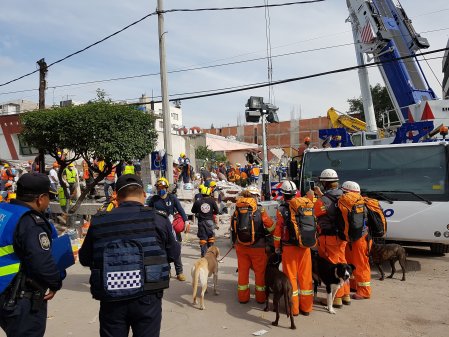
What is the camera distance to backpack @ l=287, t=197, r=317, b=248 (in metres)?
5.16

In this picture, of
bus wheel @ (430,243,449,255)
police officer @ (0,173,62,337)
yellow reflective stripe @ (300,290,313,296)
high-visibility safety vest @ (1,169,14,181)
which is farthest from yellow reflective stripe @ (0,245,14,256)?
high-visibility safety vest @ (1,169,14,181)

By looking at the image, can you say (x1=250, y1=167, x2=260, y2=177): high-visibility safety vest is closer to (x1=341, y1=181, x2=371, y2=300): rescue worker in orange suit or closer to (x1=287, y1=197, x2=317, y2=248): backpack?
(x1=341, y1=181, x2=371, y2=300): rescue worker in orange suit

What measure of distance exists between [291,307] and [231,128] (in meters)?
77.7

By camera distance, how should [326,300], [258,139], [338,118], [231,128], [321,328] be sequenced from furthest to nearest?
1. [231,128]
2. [258,139]
3. [338,118]
4. [326,300]
5. [321,328]

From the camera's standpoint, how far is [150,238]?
2918 mm

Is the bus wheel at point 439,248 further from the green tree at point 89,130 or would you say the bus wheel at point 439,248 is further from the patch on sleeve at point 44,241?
the green tree at point 89,130

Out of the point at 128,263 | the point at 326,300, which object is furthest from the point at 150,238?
the point at 326,300

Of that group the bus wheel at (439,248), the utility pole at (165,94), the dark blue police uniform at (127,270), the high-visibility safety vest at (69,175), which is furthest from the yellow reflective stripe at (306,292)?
the high-visibility safety vest at (69,175)

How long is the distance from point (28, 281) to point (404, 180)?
6571 mm

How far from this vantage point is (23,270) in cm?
287

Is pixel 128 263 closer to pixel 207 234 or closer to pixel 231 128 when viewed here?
pixel 207 234

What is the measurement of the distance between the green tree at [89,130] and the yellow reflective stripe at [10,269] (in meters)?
9.45

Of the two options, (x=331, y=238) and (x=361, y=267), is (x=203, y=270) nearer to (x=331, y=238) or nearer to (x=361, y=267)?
(x=331, y=238)

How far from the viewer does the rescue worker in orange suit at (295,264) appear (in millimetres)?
5344
